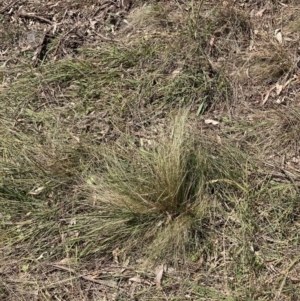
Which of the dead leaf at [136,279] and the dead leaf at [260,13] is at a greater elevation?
the dead leaf at [260,13]

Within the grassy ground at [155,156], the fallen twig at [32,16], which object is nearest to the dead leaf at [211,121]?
the grassy ground at [155,156]

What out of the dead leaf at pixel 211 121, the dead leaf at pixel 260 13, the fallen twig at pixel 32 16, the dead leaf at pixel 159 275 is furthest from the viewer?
the fallen twig at pixel 32 16

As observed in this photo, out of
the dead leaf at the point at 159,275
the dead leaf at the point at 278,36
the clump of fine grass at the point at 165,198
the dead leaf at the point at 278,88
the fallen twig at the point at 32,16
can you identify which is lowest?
the dead leaf at the point at 159,275

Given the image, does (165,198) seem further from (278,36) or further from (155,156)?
(278,36)

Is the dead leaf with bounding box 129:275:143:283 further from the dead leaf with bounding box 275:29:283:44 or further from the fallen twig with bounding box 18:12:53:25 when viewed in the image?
the fallen twig with bounding box 18:12:53:25

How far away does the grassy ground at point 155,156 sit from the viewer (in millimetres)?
2863

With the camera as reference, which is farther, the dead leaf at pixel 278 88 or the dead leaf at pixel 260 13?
the dead leaf at pixel 260 13

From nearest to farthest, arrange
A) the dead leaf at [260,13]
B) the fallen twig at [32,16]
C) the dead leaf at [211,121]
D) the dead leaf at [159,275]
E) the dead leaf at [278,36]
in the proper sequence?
the dead leaf at [159,275]
the dead leaf at [211,121]
the dead leaf at [278,36]
the dead leaf at [260,13]
the fallen twig at [32,16]

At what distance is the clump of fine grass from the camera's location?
291cm

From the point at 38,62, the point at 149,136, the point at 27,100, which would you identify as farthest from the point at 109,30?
the point at 149,136

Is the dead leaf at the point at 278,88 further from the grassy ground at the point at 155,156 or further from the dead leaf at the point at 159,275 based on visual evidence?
the dead leaf at the point at 159,275

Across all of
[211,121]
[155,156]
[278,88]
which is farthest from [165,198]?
[278,88]

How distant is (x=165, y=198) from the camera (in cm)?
296

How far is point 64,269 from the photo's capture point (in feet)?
9.65
